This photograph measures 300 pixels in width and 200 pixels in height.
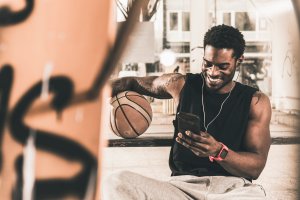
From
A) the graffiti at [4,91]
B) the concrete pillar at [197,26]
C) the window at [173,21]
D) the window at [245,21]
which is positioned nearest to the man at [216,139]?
the concrete pillar at [197,26]

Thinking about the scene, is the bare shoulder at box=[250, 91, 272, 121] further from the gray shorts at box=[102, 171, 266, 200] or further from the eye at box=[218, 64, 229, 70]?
A: the gray shorts at box=[102, 171, 266, 200]

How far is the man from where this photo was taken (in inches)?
90.5

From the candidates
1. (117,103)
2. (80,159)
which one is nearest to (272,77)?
(117,103)

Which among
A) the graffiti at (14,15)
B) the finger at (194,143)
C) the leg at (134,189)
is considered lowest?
the leg at (134,189)

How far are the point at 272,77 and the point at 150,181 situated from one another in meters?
3.17

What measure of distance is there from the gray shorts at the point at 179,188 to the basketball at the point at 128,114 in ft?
1.32

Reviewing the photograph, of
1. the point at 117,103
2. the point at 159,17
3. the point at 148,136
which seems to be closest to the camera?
the point at 117,103

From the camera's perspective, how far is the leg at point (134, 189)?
88.8 inches

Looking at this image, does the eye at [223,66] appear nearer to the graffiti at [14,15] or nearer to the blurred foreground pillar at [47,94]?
the blurred foreground pillar at [47,94]

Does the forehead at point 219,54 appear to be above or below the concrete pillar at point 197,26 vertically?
below

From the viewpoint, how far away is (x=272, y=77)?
507 centimetres

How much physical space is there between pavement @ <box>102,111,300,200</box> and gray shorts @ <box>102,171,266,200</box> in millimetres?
829

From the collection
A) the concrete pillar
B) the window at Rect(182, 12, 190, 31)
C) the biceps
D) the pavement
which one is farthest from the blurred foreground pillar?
the window at Rect(182, 12, 190, 31)

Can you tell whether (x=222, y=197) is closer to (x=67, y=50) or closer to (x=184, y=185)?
(x=184, y=185)
